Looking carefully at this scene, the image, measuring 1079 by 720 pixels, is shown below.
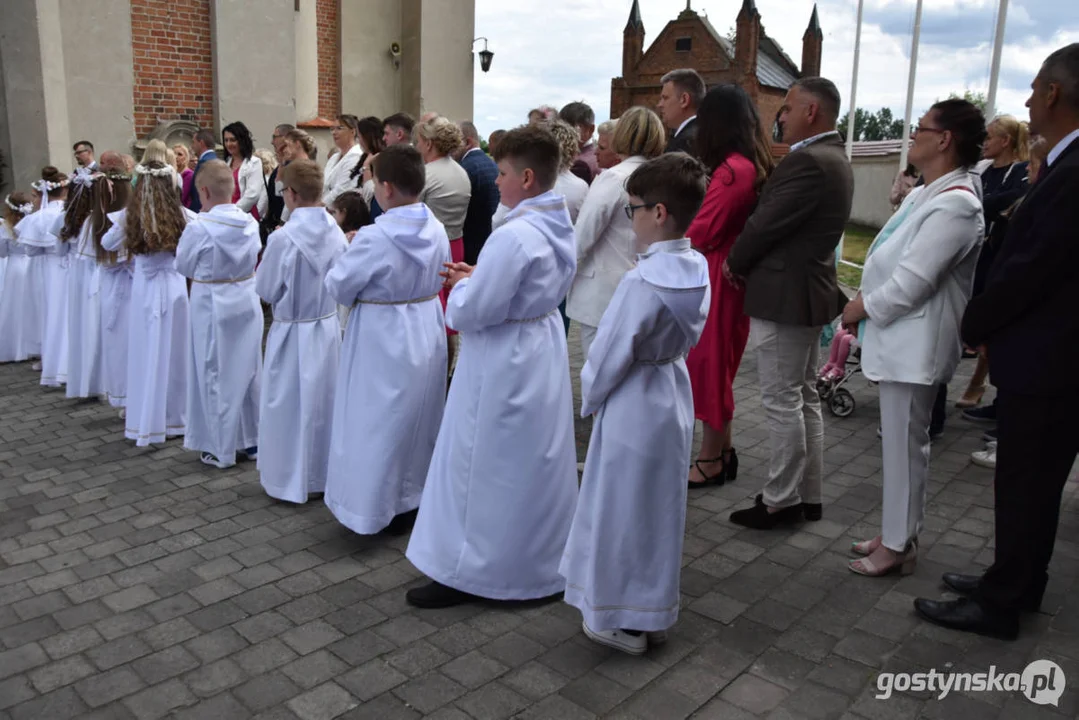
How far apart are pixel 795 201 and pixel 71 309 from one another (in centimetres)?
660

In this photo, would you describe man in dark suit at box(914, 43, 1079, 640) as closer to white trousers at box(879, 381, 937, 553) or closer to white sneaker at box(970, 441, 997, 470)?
white trousers at box(879, 381, 937, 553)

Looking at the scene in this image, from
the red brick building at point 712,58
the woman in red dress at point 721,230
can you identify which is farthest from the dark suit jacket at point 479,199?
the red brick building at point 712,58

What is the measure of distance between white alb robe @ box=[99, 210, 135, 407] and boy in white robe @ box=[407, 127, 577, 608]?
441 centimetres

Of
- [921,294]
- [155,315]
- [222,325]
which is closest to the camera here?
[921,294]

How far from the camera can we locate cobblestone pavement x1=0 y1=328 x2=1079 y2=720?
3.15 m

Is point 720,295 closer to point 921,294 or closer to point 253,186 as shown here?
point 921,294

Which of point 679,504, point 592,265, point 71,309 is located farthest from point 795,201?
point 71,309

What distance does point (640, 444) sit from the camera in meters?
3.28

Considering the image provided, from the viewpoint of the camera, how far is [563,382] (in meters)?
3.93

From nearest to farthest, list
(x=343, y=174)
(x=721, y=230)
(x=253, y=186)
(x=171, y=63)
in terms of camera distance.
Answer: (x=721, y=230), (x=343, y=174), (x=253, y=186), (x=171, y=63)

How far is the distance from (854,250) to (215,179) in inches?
783

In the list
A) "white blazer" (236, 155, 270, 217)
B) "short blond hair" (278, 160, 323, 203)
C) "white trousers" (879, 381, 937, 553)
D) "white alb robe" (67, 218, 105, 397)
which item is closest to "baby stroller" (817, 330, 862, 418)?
"white trousers" (879, 381, 937, 553)

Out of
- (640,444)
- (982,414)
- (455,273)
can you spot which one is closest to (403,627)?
(640,444)

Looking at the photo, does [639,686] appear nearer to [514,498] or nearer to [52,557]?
[514,498]
